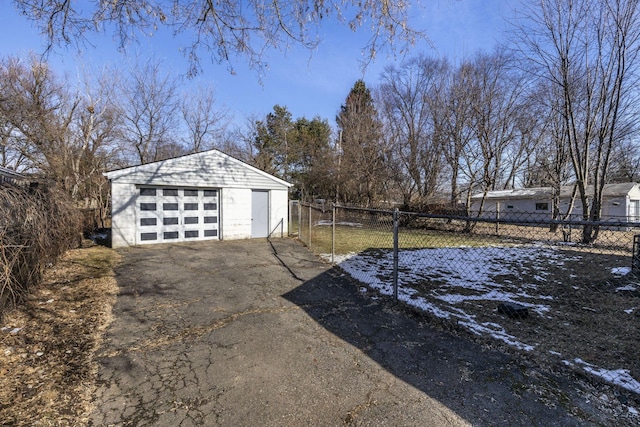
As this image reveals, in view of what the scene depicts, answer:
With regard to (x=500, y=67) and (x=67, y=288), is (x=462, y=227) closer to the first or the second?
(x=500, y=67)

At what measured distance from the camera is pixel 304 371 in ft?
9.38

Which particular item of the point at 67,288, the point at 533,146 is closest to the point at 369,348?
the point at 67,288

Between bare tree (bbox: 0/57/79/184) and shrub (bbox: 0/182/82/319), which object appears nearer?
shrub (bbox: 0/182/82/319)

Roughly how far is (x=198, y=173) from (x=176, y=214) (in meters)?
1.72

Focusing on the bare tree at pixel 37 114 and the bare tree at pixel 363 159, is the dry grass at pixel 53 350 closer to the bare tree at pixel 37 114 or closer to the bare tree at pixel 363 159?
the bare tree at pixel 37 114

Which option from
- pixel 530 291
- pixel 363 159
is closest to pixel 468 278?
pixel 530 291

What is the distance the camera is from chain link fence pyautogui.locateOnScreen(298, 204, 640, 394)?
3.20 m

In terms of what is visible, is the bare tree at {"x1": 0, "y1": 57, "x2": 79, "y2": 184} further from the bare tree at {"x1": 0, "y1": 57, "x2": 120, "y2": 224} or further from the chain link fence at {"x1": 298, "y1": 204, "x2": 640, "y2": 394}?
the chain link fence at {"x1": 298, "y1": 204, "x2": 640, "y2": 394}

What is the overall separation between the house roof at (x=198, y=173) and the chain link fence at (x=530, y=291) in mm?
4095

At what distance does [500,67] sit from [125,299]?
18.7 m

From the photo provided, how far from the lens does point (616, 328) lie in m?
3.90

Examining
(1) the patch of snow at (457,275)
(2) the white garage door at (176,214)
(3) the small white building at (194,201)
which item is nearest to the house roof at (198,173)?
(3) the small white building at (194,201)

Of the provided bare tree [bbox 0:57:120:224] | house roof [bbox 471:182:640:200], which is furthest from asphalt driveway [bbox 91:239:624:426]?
house roof [bbox 471:182:640:200]

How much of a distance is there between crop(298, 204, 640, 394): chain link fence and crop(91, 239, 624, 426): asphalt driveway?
0.57 meters
